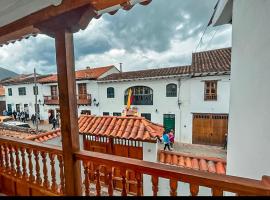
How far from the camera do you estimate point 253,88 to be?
1.62 meters

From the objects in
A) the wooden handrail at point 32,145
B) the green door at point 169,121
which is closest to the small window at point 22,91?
the green door at point 169,121

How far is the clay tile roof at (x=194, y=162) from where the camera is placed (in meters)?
4.05

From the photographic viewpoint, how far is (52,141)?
5.15 meters

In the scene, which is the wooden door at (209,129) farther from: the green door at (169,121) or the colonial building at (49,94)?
the colonial building at (49,94)

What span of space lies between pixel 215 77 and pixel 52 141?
29.1 ft

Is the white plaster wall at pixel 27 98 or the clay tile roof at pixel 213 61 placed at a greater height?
the clay tile roof at pixel 213 61

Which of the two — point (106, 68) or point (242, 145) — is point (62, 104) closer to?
point (242, 145)

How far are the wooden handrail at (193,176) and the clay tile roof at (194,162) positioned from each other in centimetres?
301

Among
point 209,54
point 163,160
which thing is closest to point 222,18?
point 163,160

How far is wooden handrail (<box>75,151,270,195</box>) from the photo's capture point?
1.06 metres

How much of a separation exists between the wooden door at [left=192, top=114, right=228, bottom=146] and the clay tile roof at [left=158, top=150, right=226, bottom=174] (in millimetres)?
6687

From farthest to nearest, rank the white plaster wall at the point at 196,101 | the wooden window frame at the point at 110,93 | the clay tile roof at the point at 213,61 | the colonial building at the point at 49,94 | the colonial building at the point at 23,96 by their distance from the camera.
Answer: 1. the colonial building at the point at 23,96
2. the colonial building at the point at 49,94
3. the wooden window frame at the point at 110,93
4. the white plaster wall at the point at 196,101
5. the clay tile roof at the point at 213,61

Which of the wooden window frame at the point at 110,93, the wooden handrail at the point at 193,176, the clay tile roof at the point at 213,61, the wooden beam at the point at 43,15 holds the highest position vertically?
the clay tile roof at the point at 213,61

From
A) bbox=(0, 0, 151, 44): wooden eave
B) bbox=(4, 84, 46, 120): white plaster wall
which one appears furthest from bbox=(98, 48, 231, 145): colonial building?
bbox=(0, 0, 151, 44): wooden eave
